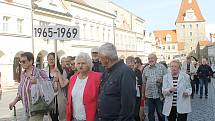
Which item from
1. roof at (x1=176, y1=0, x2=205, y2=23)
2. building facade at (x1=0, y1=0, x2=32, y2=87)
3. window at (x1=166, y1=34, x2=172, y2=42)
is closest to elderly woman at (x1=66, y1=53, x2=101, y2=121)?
building facade at (x1=0, y1=0, x2=32, y2=87)

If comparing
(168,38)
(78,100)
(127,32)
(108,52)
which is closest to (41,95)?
(78,100)

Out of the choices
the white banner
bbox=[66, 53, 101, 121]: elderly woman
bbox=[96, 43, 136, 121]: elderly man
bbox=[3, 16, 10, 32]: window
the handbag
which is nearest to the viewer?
bbox=[96, 43, 136, 121]: elderly man

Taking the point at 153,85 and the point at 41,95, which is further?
the point at 153,85

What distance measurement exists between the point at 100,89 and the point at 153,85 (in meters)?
4.92

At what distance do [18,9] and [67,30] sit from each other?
30414mm

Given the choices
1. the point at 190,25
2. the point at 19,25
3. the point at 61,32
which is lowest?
the point at 61,32

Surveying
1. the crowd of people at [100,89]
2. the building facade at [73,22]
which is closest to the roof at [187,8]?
the building facade at [73,22]

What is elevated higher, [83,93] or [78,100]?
[83,93]

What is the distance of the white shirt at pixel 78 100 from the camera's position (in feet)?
19.0

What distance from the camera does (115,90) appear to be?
493 centimetres

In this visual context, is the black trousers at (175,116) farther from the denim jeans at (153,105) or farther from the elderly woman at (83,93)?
the elderly woman at (83,93)

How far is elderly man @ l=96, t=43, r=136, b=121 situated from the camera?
15.7ft

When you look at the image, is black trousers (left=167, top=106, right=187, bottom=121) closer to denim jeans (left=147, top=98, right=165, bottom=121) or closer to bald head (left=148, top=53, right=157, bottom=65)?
denim jeans (left=147, top=98, right=165, bottom=121)

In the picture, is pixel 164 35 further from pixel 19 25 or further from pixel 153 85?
pixel 153 85
